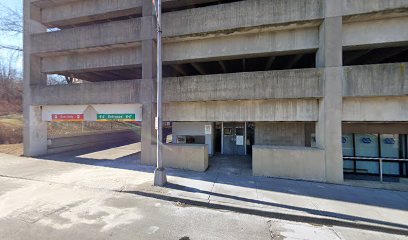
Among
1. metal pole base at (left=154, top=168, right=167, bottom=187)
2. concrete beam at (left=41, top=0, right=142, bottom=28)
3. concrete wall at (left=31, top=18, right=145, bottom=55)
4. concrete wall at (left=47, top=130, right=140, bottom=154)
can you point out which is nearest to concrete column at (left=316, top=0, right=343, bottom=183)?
metal pole base at (left=154, top=168, right=167, bottom=187)

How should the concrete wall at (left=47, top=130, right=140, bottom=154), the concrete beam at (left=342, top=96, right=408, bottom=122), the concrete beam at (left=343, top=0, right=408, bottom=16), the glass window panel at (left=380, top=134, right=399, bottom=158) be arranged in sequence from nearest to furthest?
the concrete beam at (left=343, top=0, right=408, bottom=16)
the concrete beam at (left=342, top=96, right=408, bottom=122)
the glass window panel at (left=380, top=134, right=399, bottom=158)
the concrete wall at (left=47, top=130, right=140, bottom=154)

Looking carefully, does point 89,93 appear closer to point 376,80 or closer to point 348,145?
point 376,80

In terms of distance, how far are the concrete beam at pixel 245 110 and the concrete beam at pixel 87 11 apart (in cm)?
633

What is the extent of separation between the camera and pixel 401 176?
31.7ft

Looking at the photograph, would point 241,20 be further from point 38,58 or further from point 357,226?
point 38,58

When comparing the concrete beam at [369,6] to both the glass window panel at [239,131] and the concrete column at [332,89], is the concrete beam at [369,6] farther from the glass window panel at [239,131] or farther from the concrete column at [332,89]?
the glass window panel at [239,131]

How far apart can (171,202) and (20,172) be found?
27.2 ft

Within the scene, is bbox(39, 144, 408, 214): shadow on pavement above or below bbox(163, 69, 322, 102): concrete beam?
below

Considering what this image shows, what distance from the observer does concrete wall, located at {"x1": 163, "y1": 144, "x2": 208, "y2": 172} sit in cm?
931

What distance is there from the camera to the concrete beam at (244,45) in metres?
8.90

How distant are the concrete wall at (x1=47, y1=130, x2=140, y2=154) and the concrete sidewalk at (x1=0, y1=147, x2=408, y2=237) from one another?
13.9 ft

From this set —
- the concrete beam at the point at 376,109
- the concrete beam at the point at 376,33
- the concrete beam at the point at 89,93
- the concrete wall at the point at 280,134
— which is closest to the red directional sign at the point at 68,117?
the concrete beam at the point at 89,93

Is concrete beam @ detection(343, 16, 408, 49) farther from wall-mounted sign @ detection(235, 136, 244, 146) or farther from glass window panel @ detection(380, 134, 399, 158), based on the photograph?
wall-mounted sign @ detection(235, 136, 244, 146)

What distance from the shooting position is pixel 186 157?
31.4ft
